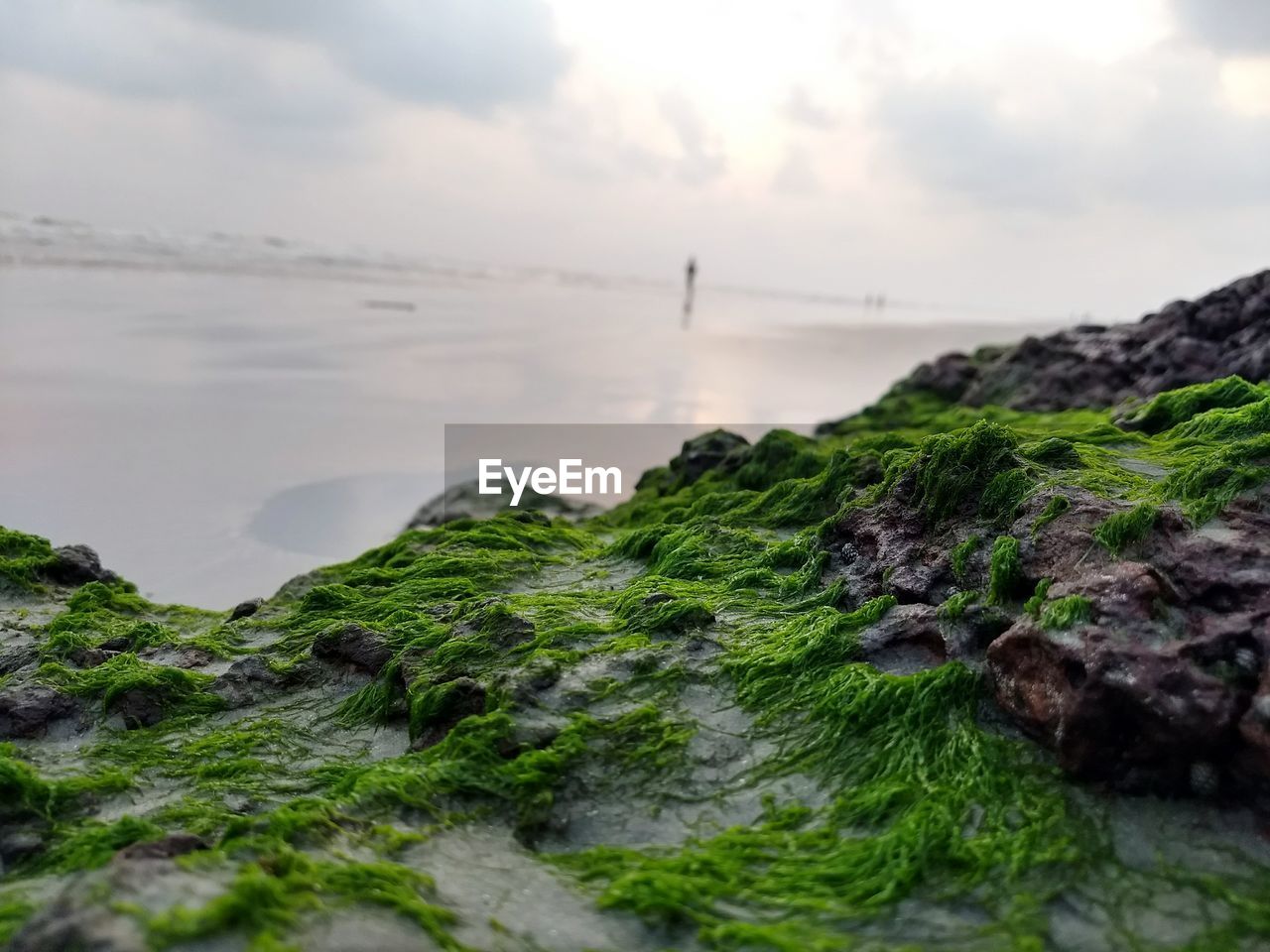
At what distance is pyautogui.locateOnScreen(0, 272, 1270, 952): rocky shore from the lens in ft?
6.15

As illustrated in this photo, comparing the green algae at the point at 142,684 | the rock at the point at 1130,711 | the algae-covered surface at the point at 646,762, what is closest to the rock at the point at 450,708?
the algae-covered surface at the point at 646,762

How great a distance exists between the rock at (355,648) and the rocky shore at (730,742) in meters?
0.02

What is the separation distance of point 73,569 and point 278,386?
18.0 feet

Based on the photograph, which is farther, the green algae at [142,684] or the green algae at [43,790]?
the green algae at [142,684]

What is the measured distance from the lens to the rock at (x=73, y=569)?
4.52 m

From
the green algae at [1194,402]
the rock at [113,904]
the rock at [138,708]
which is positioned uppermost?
the green algae at [1194,402]

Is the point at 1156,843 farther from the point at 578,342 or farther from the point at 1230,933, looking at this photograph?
the point at 578,342

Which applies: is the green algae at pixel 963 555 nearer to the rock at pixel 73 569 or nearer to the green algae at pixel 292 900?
the green algae at pixel 292 900

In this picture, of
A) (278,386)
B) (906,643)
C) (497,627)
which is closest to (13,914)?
(497,627)

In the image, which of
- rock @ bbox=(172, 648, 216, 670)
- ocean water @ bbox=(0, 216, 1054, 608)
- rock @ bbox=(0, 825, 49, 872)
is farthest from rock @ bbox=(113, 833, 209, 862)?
ocean water @ bbox=(0, 216, 1054, 608)

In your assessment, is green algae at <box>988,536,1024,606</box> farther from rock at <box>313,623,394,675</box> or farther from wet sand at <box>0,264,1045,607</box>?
wet sand at <box>0,264,1045,607</box>

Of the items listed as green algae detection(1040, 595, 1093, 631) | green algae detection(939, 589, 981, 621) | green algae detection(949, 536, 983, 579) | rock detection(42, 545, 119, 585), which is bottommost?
rock detection(42, 545, 119, 585)

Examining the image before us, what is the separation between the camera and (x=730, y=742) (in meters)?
2.68

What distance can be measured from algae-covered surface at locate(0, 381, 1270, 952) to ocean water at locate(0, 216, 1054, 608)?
1835mm
